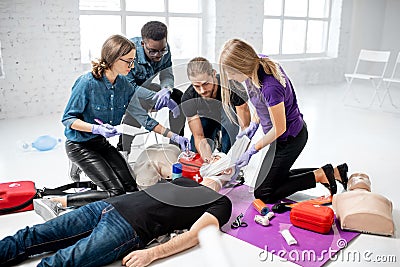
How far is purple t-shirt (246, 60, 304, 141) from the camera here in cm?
196

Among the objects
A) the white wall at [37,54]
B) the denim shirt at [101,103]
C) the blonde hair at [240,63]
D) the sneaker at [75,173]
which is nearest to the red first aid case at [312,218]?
the blonde hair at [240,63]

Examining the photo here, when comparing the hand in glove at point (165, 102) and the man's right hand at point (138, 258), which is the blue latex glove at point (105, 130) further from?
the man's right hand at point (138, 258)

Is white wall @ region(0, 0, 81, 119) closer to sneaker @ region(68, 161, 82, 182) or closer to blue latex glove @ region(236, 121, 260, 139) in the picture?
sneaker @ region(68, 161, 82, 182)

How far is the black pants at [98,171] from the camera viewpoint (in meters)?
2.13

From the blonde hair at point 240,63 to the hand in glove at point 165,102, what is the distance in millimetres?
438

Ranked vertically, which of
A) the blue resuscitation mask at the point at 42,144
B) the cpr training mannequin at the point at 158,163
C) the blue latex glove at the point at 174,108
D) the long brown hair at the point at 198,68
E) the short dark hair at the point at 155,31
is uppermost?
the short dark hair at the point at 155,31

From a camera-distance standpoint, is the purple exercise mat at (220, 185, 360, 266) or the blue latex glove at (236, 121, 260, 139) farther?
the blue latex glove at (236, 121, 260, 139)

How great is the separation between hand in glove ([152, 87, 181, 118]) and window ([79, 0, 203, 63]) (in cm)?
259

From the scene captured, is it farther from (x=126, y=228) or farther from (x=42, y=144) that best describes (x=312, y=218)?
(x=42, y=144)

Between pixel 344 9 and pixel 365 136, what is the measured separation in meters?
4.03

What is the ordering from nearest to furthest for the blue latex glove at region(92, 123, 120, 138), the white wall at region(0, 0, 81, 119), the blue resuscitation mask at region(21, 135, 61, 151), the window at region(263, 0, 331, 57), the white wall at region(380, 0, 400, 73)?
the blue latex glove at region(92, 123, 120, 138) < the blue resuscitation mask at region(21, 135, 61, 151) < the white wall at region(0, 0, 81, 119) < the window at region(263, 0, 331, 57) < the white wall at region(380, 0, 400, 73)

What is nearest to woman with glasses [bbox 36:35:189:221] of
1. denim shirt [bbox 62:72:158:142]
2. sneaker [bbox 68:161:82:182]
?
denim shirt [bbox 62:72:158:142]

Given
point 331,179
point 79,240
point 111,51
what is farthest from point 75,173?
point 331,179

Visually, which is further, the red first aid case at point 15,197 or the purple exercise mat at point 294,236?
the red first aid case at point 15,197
